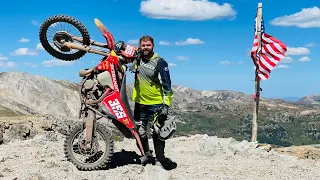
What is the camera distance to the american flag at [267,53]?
15195 mm

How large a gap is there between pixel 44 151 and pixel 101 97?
3.11m

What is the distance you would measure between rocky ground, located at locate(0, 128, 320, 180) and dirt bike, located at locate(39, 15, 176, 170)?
466 mm

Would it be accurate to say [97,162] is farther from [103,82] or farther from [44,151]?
[44,151]

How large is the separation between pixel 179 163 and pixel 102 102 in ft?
9.61

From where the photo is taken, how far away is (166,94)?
9391 mm

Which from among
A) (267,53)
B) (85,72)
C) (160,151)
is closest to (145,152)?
(160,151)

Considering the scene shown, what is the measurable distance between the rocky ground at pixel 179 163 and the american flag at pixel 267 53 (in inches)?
132

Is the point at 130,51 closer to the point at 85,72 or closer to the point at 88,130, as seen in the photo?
the point at 85,72

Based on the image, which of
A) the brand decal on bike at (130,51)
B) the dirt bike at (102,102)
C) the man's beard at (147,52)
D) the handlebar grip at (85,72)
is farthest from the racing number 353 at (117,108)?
the man's beard at (147,52)

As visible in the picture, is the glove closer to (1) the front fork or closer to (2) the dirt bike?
(2) the dirt bike

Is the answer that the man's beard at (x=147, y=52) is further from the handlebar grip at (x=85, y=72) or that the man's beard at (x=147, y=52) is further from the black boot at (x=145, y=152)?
the black boot at (x=145, y=152)

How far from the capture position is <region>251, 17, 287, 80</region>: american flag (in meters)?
15.2

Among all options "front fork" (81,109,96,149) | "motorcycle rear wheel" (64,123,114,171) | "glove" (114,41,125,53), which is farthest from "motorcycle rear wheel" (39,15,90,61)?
"motorcycle rear wheel" (64,123,114,171)

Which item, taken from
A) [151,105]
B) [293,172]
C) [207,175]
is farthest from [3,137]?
[293,172]
